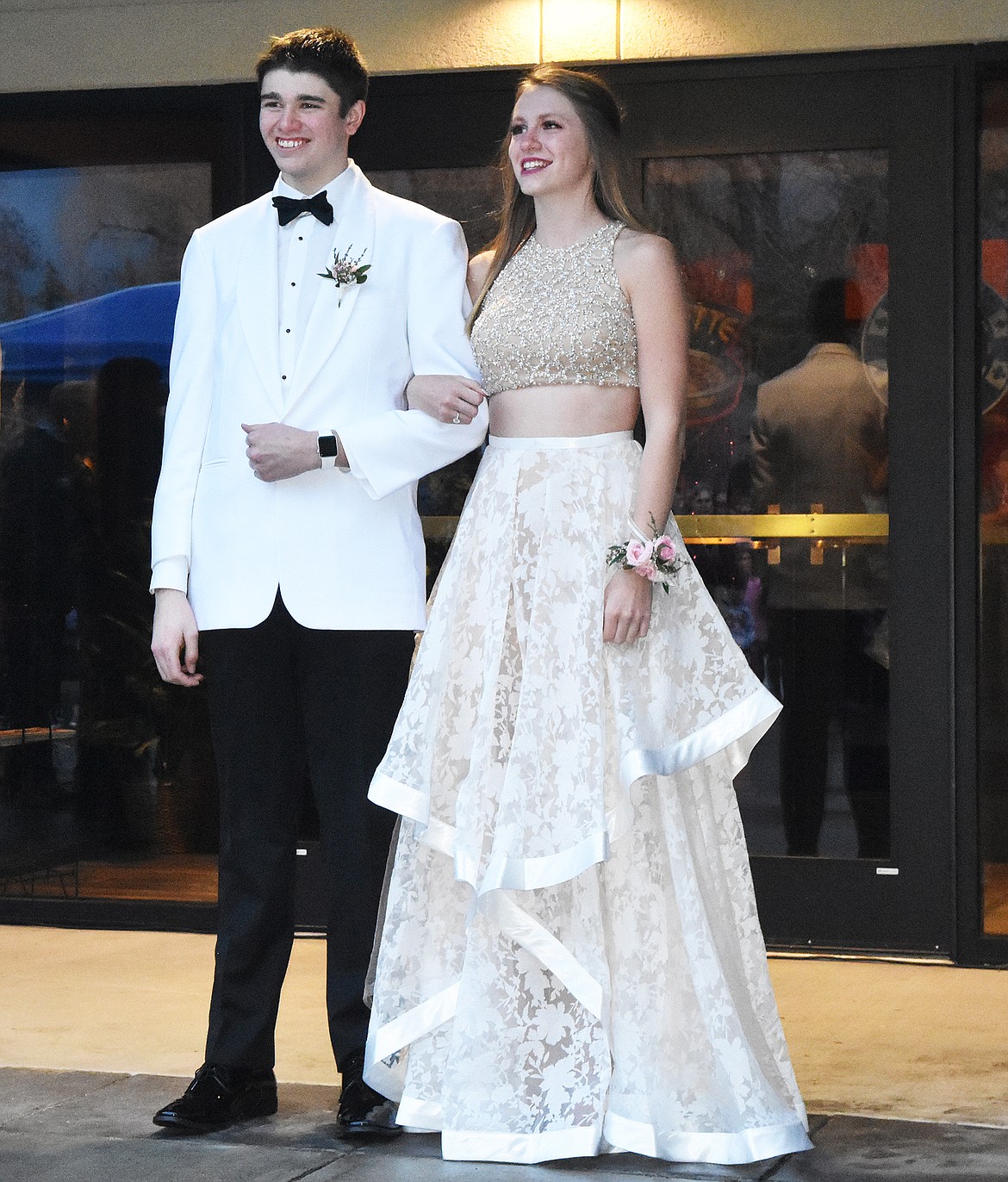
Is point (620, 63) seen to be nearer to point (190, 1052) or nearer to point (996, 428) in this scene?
point (996, 428)

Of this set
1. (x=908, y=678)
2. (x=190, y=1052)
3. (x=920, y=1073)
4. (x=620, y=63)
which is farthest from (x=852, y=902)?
(x=620, y=63)

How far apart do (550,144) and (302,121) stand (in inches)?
17.3

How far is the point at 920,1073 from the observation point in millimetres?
3535

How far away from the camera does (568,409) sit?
3.13 meters

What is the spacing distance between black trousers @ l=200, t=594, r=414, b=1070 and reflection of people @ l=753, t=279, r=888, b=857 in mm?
1910

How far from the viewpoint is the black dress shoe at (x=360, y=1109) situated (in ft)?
9.99

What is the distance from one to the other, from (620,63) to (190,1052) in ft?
9.30

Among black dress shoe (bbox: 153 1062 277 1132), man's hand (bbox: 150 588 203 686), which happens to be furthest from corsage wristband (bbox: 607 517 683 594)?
black dress shoe (bbox: 153 1062 277 1132)

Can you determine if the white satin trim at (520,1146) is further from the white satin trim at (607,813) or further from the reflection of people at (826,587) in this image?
the reflection of people at (826,587)

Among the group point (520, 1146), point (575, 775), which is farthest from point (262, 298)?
point (520, 1146)

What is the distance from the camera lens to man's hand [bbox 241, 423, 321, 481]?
9.97 ft

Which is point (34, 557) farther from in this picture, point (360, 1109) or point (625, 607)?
point (625, 607)

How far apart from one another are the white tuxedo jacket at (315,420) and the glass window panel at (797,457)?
179 cm

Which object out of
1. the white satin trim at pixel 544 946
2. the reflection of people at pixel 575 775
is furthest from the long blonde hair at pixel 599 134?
the white satin trim at pixel 544 946
